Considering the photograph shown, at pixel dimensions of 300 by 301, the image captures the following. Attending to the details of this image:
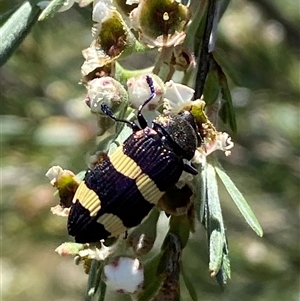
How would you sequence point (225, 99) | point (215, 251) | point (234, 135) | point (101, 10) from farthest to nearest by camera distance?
1. point (234, 135)
2. point (225, 99)
3. point (101, 10)
4. point (215, 251)

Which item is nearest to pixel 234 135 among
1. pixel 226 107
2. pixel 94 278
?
pixel 226 107

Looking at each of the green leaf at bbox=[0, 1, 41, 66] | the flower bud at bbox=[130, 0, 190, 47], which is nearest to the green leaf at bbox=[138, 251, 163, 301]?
the flower bud at bbox=[130, 0, 190, 47]

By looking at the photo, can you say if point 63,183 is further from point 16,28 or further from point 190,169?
point 16,28

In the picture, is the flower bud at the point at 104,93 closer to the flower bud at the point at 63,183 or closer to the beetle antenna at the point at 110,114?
the beetle antenna at the point at 110,114

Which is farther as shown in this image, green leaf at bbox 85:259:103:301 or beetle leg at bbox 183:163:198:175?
beetle leg at bbox 183:163:198:175

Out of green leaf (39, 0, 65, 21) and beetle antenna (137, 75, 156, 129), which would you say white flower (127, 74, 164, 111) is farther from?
green leaf (39, 0, 65, 21)
